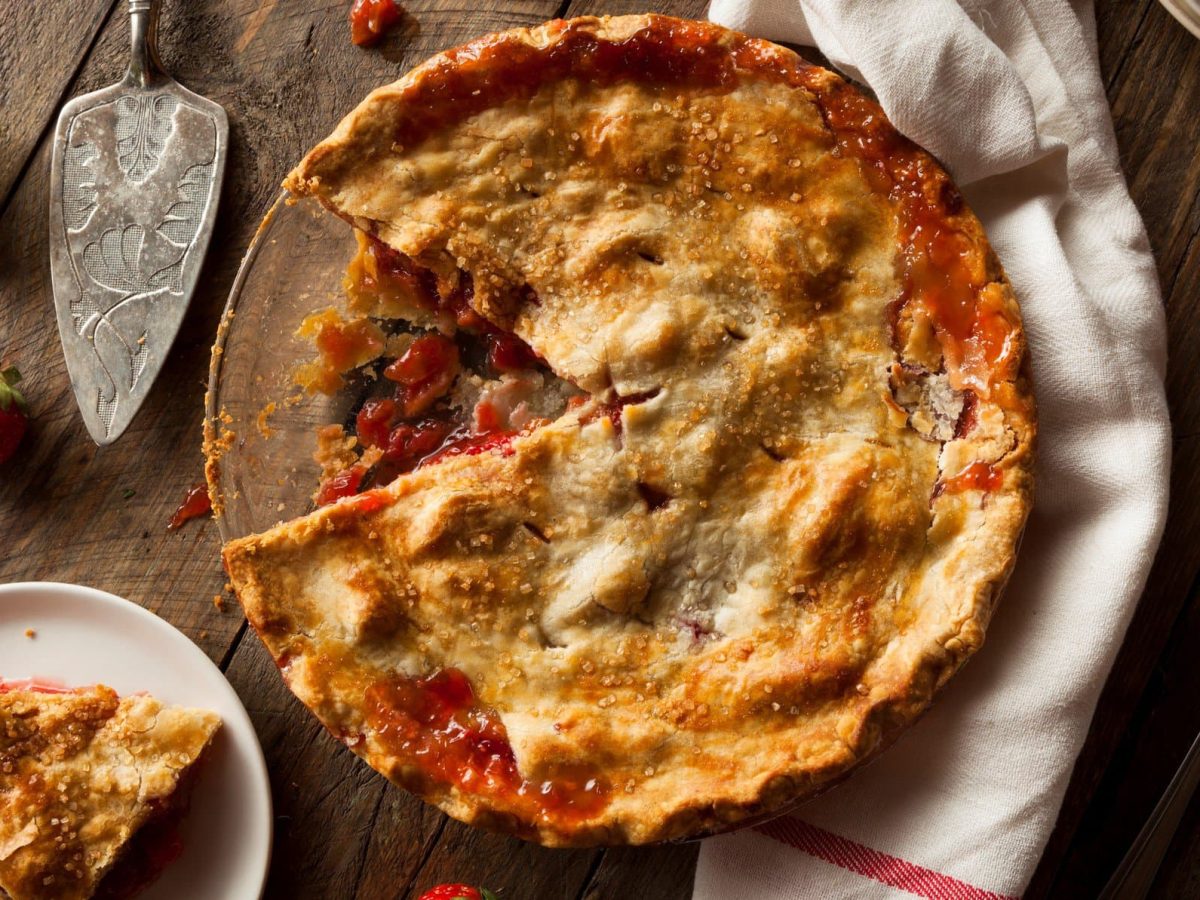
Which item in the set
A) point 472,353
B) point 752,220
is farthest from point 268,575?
point 752,220

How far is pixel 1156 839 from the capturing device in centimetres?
294

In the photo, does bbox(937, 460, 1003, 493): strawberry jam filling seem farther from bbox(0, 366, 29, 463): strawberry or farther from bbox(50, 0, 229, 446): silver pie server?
bbox(0, 366, 29, 463): strawberry

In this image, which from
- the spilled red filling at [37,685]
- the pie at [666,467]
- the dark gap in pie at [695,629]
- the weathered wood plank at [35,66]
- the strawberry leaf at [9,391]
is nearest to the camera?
the pie at [666,467]

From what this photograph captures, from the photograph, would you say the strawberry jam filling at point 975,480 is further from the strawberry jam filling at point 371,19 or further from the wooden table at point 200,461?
the strawberry jam filling at point 371,19

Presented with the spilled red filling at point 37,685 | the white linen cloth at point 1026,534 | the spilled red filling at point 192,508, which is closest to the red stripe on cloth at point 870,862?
the white linen cloth at point 1026,534

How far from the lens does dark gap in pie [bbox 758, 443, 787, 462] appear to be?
280 cm

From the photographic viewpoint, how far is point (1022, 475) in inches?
105

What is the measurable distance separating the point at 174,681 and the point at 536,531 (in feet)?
3.84

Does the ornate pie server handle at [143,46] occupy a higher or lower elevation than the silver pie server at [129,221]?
higher

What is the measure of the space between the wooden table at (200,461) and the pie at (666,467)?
62cm

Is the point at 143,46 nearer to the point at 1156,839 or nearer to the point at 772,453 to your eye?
the point at 772,453

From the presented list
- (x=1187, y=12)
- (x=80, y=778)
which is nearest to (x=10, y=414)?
(x=80, y=778)

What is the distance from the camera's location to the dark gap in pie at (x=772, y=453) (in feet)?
9.18

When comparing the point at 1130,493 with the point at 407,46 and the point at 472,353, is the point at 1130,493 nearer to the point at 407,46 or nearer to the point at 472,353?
the point at 472,353
